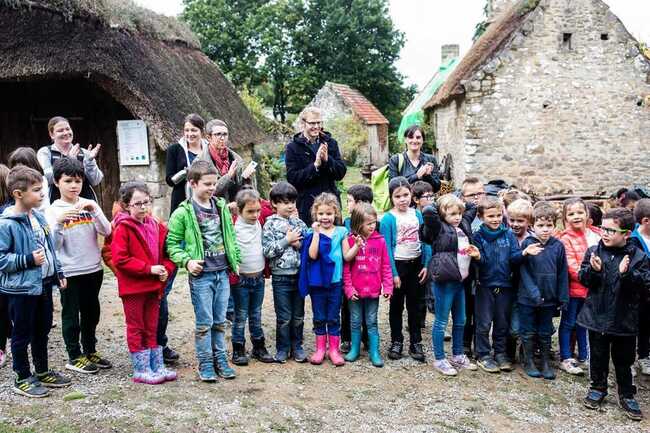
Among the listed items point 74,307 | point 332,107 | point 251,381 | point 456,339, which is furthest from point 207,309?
point 332,107

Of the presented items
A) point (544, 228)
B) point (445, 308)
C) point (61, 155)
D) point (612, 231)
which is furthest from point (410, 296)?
point (61, 155)

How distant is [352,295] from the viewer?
4539 millimetres

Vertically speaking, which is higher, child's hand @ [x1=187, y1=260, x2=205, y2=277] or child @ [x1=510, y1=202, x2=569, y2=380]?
child's hand @ [x1=187, y1=260, x2=205, y2=277]

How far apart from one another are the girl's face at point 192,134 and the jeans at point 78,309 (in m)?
1.30

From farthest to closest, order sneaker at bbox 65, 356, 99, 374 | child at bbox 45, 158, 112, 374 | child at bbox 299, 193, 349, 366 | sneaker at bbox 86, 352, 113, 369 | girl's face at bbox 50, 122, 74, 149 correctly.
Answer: girl's face at bbox 50, 122, 74, 149, child at bbox 299, 193, 349, 366, sneaker at bbox 86, 352, 113, 369, sneaker at bbox 65, 356, 99, 374, child at bbox 45, 158, 112, 374

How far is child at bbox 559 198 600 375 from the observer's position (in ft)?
15.1

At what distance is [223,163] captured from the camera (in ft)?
16.1

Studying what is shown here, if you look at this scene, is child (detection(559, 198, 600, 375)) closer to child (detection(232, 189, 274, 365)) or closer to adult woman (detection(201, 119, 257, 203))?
child (detection(232, 189, 274, 365))

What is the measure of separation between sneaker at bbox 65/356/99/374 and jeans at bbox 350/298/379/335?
6.63 ft

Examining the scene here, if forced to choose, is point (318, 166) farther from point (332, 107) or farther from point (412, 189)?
point (332, 107)

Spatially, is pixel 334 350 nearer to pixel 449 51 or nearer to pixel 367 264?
pixel 367 264

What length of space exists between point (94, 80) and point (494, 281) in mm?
6614

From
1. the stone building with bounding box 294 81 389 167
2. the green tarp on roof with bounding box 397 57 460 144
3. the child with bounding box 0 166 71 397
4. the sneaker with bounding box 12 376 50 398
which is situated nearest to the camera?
the child with bounding box 0 166 71 397

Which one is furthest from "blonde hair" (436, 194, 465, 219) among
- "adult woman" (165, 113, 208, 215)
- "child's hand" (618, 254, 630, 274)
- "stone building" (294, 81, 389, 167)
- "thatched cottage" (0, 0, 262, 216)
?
"stone building" (294, 81, 389, 167)
